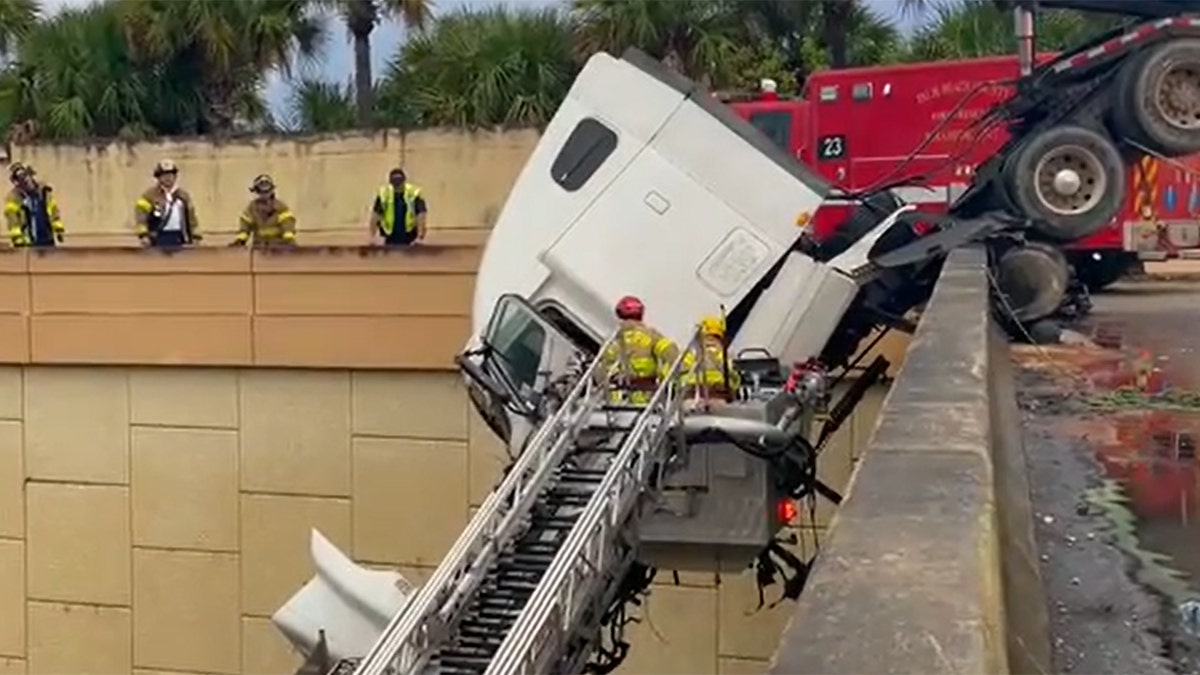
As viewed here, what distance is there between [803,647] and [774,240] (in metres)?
7.55

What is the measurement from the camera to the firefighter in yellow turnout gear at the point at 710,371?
8820 millimetres

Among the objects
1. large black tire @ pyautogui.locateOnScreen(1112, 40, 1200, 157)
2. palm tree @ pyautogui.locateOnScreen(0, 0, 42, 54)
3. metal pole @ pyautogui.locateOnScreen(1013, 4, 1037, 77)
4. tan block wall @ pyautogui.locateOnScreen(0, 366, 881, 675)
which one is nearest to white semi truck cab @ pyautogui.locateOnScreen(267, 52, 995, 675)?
large black tire @ pyautogui.locateOnScreen(1112, 40, 1200, 157)

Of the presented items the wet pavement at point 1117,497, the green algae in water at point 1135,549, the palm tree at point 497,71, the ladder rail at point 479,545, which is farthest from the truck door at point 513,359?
the palm tree at point 497,71

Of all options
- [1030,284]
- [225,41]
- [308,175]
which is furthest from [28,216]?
[1030,284]

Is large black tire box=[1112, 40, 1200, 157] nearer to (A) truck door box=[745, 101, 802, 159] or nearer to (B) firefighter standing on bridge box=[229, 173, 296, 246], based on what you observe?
(A) truck door box=[745, 101, 802, 159]

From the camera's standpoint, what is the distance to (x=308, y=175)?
64.4 feet

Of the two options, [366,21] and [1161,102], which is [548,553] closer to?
[1161,102]

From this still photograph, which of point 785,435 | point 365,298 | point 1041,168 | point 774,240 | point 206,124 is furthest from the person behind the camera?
point 206,124

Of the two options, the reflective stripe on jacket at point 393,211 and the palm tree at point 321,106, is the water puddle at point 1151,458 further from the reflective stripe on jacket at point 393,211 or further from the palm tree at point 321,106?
the palm tree at point 321,106

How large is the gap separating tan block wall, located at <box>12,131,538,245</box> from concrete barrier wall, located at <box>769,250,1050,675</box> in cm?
1358

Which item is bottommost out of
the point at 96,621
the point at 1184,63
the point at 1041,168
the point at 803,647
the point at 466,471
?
the point at 96,621

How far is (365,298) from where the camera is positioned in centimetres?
1288

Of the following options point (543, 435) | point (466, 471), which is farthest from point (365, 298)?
point (543, 435)

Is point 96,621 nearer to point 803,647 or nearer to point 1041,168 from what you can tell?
point 1041,168
